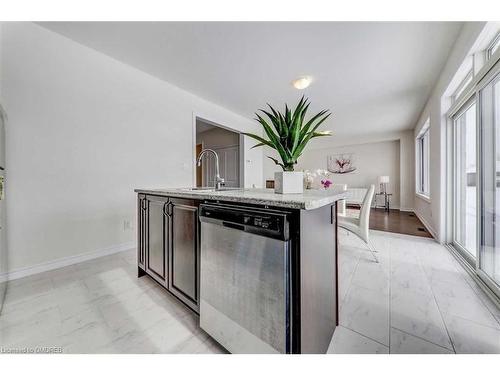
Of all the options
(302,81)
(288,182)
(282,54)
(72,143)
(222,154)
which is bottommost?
(288,182)

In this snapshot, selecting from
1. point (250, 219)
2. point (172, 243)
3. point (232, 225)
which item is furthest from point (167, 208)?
point (250, 219)

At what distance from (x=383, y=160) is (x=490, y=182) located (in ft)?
17.0

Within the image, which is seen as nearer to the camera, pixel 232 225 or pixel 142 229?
pixel 232 225

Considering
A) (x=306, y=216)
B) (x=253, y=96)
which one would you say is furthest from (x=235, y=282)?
(x=253, y=96)

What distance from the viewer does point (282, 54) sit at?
2324mm

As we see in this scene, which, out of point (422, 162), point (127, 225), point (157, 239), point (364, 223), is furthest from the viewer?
point (422, 162)

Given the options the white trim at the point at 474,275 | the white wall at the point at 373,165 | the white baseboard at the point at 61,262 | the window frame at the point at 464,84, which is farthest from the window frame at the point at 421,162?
the white baseboard at the point at 61,262

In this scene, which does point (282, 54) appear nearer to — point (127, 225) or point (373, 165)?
point (127, 225)

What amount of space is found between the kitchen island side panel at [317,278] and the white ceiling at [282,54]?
1953 millimetres

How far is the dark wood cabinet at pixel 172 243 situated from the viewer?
1226 millimetres

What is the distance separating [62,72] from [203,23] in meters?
1.60

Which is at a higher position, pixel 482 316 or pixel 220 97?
pixel 220 97

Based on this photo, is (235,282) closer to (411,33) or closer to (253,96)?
(411,33)
